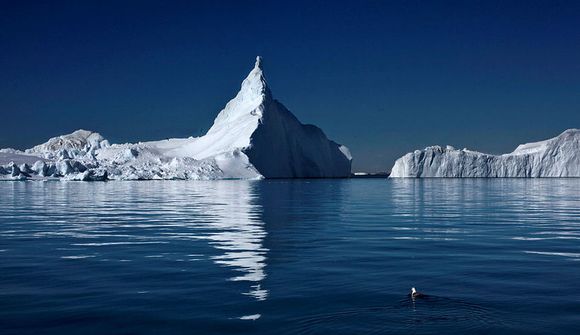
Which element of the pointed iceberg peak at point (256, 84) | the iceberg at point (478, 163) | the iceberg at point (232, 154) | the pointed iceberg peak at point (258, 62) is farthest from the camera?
the pointed iceberg peak at point (258, 62)

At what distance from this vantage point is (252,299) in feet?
25.2

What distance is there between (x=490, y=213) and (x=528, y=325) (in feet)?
59.0

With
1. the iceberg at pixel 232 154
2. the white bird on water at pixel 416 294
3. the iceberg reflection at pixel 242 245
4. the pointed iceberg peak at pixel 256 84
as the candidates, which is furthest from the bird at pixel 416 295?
the pointed iceberg peak at pixel 256 84

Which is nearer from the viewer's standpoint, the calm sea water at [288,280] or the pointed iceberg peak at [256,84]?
the calm sea water at [288,280]

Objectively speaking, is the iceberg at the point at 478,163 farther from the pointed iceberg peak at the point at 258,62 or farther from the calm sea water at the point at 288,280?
the calm sea water at the point at 288,280

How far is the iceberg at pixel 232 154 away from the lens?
95750mm

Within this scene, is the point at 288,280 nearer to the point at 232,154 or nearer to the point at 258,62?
the point at 232,154

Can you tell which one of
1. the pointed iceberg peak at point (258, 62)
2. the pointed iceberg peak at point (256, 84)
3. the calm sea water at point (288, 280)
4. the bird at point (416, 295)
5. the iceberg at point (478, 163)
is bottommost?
the calm sea water at point (288, 280)

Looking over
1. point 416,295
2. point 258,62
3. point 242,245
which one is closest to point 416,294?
point 416,295

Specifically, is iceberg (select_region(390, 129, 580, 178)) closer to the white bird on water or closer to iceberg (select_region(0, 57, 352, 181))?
iceberg (select_region(0, 57, 352, 181))

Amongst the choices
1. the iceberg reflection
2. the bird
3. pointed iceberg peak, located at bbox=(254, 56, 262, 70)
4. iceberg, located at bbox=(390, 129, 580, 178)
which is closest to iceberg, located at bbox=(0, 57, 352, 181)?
pointed iceberg peak, located at bbox=(254, 56, 262, 70)

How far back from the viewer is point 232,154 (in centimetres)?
9862

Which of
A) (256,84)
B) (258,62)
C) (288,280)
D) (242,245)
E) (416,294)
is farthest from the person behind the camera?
(258,62)

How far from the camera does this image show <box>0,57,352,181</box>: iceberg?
314 ft
